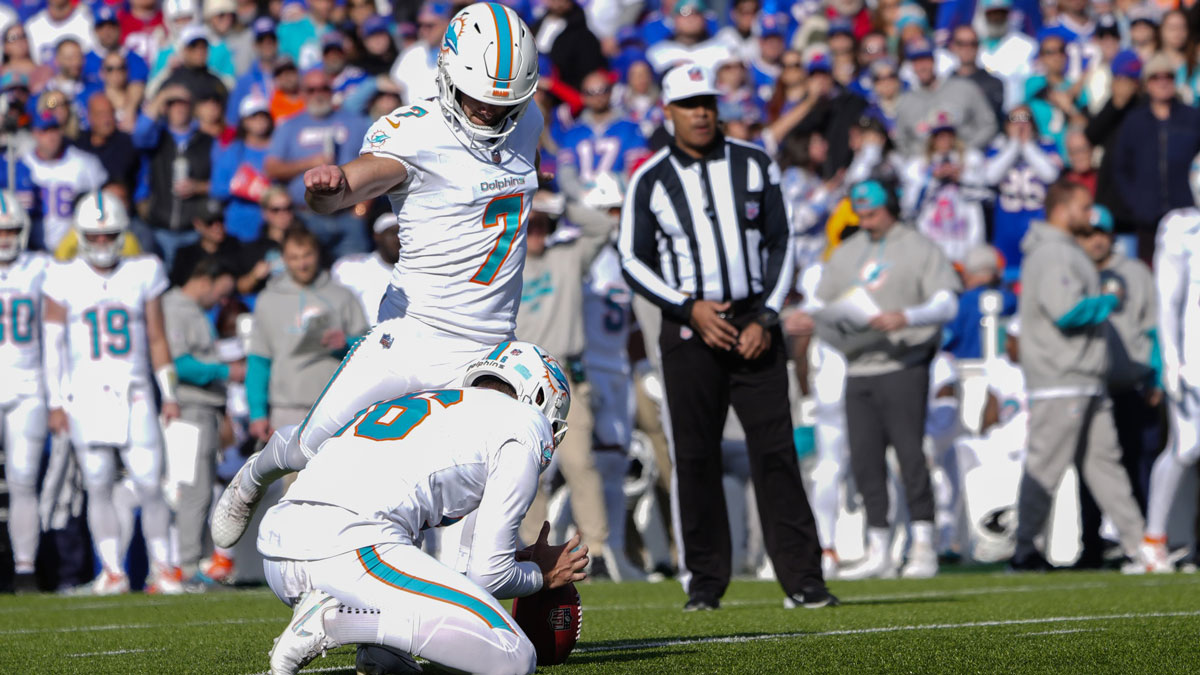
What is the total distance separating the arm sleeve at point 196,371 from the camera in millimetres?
11156

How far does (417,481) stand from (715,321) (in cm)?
279

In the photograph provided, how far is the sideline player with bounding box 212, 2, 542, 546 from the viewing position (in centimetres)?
579

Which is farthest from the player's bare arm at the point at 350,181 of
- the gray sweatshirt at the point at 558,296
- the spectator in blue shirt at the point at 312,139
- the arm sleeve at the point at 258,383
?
the spectator in blue shirt at the point at 312,139

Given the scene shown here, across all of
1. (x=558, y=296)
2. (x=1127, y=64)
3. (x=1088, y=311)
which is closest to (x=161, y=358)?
(x=558, y=296)

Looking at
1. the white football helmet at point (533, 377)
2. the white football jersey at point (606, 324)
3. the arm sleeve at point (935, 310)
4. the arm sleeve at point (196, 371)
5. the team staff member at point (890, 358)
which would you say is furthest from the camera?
the white football jersey at point (606, 324)

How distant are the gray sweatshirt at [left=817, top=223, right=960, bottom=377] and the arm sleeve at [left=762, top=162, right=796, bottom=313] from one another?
226 centimetres

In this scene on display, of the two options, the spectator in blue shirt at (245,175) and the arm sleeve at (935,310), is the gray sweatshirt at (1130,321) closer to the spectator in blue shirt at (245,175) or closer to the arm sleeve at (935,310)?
the arm sleeve at (935,310)

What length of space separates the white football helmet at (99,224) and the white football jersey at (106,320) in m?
0.08

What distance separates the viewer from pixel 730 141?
7.89 m

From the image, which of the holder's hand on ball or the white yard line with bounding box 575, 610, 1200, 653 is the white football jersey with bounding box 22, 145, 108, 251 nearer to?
the white yard line with bounding box 575, 610, 1200, 653

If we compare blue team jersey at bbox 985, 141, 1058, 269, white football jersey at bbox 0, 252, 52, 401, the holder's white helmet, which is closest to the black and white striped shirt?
the holder's white helmet

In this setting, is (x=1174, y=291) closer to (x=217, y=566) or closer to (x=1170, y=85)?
(x=1170, y=85)

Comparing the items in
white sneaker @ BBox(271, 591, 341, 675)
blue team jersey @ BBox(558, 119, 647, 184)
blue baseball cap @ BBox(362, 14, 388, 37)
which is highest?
blue baseball cap @ BBox(362, 14, 388, 37)

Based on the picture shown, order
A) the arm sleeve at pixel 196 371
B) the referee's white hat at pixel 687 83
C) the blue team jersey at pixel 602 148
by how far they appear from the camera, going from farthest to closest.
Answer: the blue team jersey at pixel 602 148, the arm sleeve at pixel 196 371, the referee's white hat at pixel 687 83
